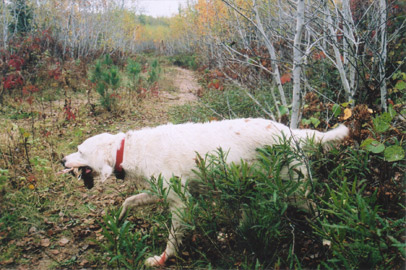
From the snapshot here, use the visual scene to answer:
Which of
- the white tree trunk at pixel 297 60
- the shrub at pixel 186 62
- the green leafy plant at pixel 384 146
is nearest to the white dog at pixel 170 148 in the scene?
the green leafy plant at pixel 384 146

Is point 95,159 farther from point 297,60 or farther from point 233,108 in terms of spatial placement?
point 233,108

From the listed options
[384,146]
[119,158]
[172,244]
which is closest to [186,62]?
[119,158]

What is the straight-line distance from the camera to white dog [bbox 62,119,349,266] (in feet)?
7.77

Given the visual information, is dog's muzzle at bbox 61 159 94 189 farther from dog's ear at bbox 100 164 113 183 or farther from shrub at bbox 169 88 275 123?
shrub at bbox 169 88 275 123

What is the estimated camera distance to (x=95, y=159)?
2.50m

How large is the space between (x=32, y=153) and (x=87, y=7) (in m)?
12.7

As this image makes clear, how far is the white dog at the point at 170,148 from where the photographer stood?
237cm

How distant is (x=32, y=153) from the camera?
14.1ft

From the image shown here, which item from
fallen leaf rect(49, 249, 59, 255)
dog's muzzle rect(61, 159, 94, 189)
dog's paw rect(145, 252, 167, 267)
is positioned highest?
dog's muzzle rect(61, 159, 94, 189)

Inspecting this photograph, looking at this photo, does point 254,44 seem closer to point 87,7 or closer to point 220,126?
point 220,126

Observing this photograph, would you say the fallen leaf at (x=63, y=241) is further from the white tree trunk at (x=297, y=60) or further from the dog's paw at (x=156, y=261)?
the white tree trunk at (x=297, y=60)

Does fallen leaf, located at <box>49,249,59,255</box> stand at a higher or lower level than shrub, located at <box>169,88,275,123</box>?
lower

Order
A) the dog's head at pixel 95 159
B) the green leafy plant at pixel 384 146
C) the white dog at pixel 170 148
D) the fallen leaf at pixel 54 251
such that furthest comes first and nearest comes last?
the fallen leaf at pixel 54 251 → the dog's head at pixel 95 159 → the white dog at pixel 170 148 → the green leafy plant at pixel 384 146

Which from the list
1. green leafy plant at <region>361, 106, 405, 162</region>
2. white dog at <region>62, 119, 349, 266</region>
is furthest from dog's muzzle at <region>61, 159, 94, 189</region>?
green leafy plant at <region>361, 106, 405, 162</region>
